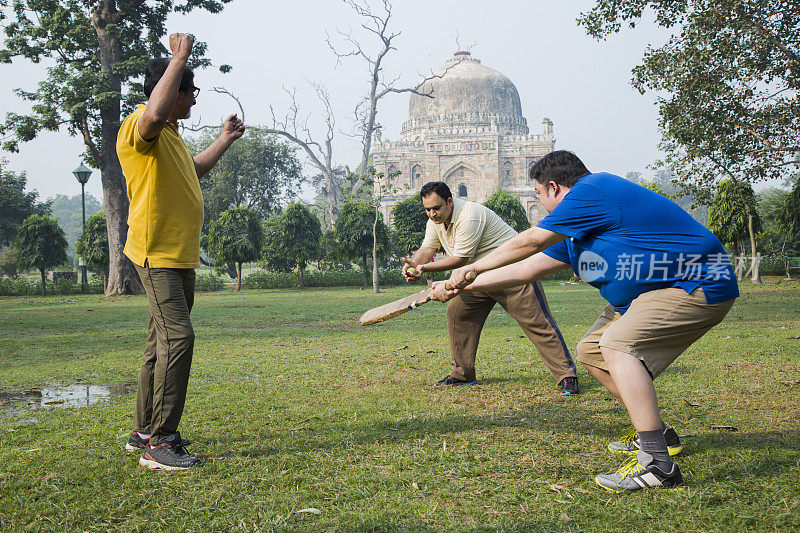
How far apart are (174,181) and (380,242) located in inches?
1019

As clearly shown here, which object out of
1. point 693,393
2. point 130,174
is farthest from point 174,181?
point 693,393

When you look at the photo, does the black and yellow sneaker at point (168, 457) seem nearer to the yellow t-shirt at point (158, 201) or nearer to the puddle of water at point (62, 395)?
the yellow t-shirt at point (158, 201)

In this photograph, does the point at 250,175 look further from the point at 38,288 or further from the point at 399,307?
the point at 399,307

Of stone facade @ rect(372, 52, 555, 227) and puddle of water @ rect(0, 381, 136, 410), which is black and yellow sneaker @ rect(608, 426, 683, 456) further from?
stone facade @ rect(372, 52, 555, 227)

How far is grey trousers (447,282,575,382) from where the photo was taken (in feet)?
17.0

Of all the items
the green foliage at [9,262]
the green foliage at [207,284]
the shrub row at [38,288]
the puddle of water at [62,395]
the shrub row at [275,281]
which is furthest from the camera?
the green foliage at [9,262]

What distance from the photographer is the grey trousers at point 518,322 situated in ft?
17.0

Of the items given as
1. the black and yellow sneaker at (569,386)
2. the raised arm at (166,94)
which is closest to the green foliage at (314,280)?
the black and yellow sneaker at (569,386)

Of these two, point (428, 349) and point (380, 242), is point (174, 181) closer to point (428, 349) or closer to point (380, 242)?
point (428, 349)

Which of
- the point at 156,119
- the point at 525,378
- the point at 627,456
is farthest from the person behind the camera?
the point at 525,378

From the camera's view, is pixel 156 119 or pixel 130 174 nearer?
pixel 156 119

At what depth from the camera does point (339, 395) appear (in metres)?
5.17

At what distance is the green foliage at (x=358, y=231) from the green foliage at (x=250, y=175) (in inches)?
725

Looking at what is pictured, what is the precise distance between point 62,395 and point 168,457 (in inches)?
103
